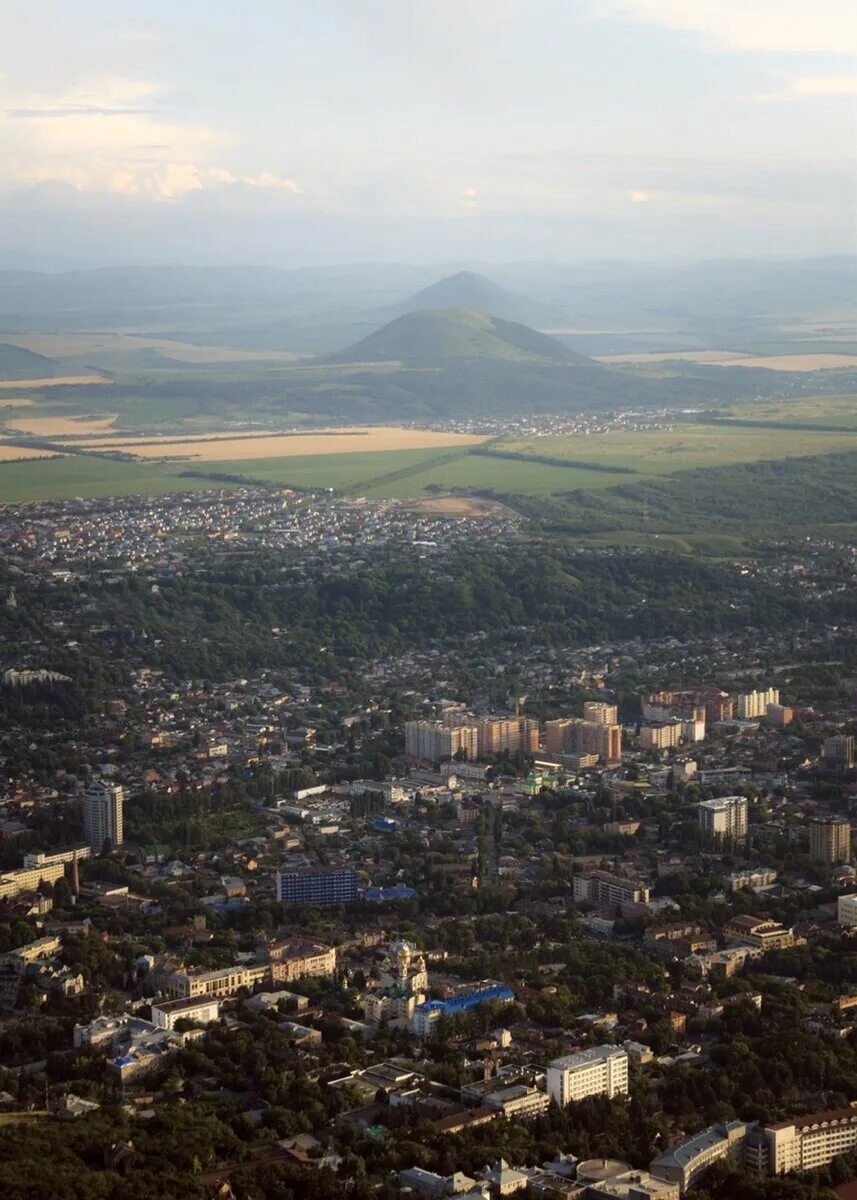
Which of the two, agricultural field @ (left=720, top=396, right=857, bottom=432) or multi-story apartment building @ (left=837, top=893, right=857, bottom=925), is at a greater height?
agricultural field @ (left=720, top=396, right=857, bottom=432)

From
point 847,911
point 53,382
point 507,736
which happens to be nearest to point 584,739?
point 507,736

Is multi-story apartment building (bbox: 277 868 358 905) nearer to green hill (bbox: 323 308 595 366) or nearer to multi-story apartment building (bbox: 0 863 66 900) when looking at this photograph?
multi-story apartment building (bbox: 0 863 66 900)

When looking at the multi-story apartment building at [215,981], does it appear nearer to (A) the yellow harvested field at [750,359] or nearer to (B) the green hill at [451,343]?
(B) the green hill at [451,343]

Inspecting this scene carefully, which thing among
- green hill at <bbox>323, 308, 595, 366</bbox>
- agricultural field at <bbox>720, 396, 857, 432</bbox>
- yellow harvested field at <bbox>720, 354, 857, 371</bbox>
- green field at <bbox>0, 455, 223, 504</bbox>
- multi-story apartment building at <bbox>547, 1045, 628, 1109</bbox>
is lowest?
multi-story apartment building at <bbox>547, 1045, 628, 1109</bbox>

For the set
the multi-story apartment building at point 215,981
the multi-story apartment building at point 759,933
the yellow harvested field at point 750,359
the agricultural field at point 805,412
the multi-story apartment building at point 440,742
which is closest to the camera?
the multi-story apartment building at point 215,981

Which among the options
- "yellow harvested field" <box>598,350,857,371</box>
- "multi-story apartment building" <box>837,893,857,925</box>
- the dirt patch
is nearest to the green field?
the dirt patch

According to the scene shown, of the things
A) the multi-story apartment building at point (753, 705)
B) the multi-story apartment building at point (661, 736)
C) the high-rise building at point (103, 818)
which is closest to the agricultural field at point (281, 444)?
the multi-story apartment building at point (753, 705)

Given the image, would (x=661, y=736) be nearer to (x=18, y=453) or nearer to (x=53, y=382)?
(x=18, y=453)
